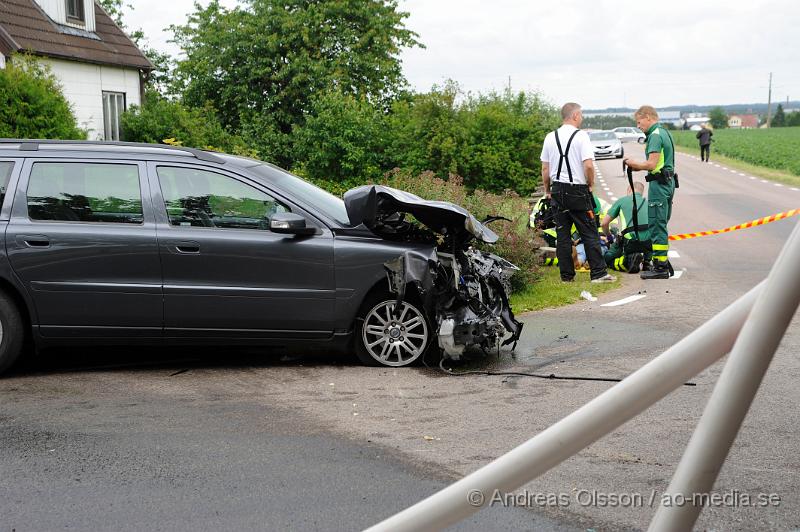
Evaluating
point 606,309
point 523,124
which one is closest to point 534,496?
point 606,309

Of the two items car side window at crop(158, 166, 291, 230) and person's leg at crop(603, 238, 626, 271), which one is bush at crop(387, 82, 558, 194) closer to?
person's leg at crop(603, 238, 626, 271)

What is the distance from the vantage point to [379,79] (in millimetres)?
33188

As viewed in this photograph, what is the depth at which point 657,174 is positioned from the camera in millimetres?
11242

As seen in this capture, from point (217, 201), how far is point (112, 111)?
1825cm

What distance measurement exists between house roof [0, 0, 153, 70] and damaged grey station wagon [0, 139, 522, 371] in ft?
45.4

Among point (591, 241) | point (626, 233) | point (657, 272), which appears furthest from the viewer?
point (626, 233)

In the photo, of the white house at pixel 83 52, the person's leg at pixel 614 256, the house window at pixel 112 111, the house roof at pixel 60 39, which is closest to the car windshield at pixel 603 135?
the white house at pixel 83 52

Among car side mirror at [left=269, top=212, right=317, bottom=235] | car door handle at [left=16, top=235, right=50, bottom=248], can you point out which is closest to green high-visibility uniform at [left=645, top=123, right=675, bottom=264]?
car side mirror at [left=269, top=212, right=317, bottom=235]

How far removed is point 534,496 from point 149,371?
397 cm

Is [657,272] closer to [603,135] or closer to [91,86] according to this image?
[91,86]

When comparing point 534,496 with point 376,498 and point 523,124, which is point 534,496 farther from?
point 523,124

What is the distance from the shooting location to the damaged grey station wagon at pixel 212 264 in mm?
7051

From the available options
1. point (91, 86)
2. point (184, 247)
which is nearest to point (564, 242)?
point (184, 247)

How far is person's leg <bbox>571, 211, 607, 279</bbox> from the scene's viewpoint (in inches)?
434
